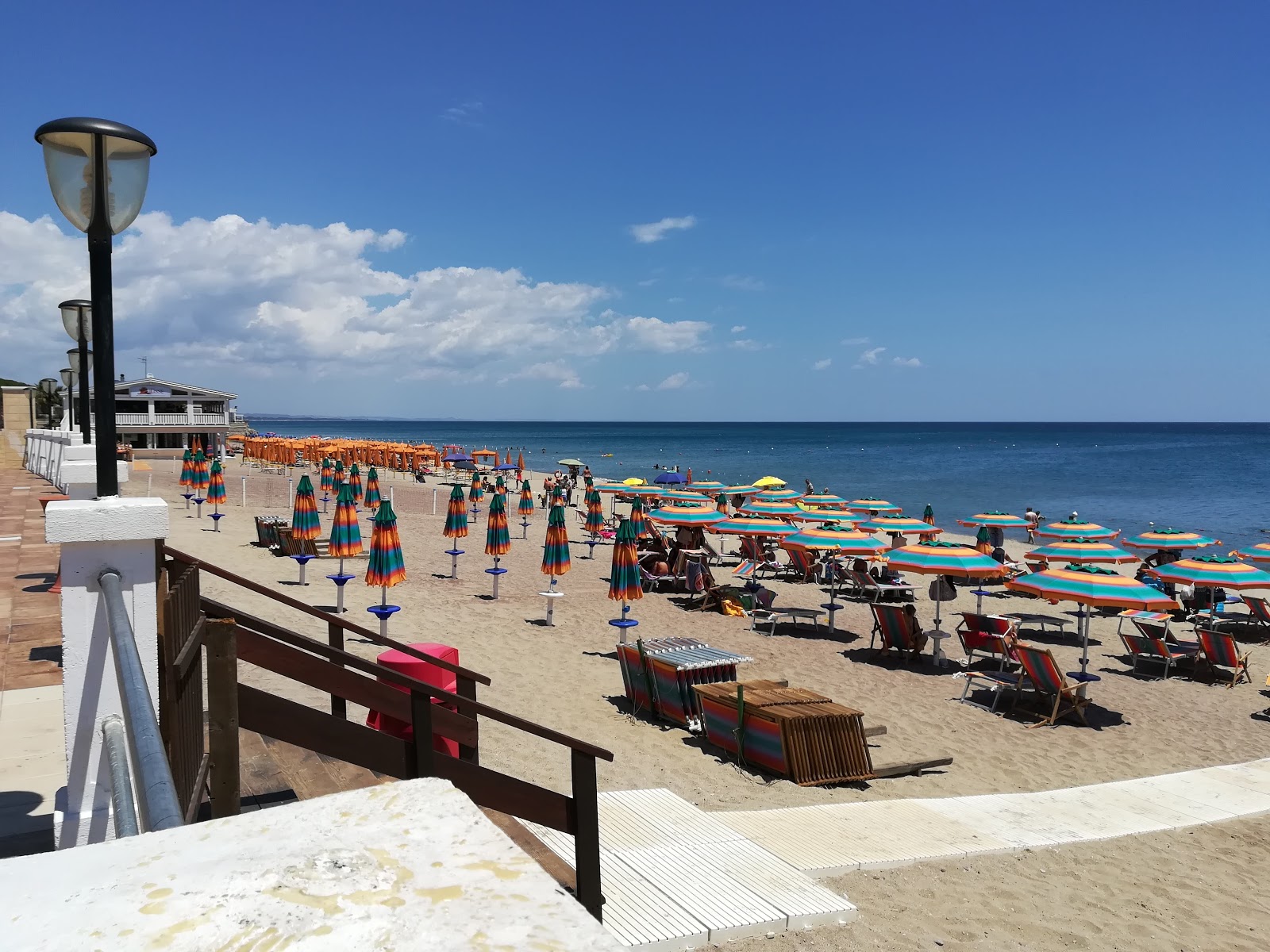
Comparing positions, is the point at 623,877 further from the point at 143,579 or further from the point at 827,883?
the point at 143,579

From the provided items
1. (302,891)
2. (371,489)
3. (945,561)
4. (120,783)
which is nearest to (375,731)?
(120,783)

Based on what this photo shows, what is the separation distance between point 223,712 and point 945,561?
35.0 ft

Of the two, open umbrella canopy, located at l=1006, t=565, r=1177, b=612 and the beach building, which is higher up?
the beach building

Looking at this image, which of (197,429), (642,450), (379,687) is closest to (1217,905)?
(379,687)

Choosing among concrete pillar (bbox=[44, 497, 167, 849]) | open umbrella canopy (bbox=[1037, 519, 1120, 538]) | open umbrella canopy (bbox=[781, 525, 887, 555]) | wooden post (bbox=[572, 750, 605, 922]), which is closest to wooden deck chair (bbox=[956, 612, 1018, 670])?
open umbrella canopy (bbox=[781, 525, 887, 555])

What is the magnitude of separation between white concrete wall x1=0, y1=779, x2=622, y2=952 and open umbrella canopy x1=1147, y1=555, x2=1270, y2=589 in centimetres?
1529

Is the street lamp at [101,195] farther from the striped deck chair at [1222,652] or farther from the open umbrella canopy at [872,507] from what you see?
the open umbrella canopy at [872,507]

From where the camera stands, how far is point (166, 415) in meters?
58.1

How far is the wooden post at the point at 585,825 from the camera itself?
143 inches

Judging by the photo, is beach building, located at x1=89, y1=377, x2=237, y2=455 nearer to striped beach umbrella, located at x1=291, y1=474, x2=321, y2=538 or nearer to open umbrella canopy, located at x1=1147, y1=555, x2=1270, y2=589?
striped beach umbrella, located at x1=291, y1=474, x2=321, y2=538

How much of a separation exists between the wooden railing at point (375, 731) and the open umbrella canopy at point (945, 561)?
8956 mm

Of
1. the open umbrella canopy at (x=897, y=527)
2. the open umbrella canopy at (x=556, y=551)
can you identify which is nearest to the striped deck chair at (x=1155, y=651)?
the open umbrella canopy at (x=897, y=527)

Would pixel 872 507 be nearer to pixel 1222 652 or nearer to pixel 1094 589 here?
pixel 1222 652

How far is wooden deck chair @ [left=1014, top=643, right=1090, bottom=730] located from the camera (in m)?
9.88
